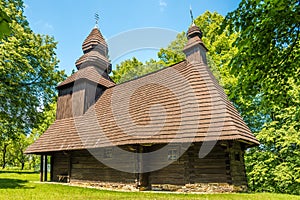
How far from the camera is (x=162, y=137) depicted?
31.9ft

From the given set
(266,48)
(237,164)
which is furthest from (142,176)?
(266,48)

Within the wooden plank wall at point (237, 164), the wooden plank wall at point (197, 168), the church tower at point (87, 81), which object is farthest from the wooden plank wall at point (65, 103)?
the wooden plank wall at point (237, 164)

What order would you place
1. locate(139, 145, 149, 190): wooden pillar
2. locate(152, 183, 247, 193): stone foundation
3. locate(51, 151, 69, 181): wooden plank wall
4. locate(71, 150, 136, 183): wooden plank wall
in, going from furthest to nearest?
locate(51, 151, 69, 181): wooden plank wall, locate(71, 150, 136, 183): wooden plank wall, locate(139, 145, 149, 190): wooden pillar, locate(152, 183, 247, 193): stone foundation

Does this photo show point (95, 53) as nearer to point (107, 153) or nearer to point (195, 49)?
point (195, 49)

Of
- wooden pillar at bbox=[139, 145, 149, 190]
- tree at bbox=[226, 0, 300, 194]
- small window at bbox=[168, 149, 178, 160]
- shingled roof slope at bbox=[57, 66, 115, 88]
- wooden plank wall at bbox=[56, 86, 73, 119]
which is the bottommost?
wooden pillar at bbox=[139, 145, 149, 190]

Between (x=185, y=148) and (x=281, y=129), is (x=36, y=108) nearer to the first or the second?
(x=185, y=148)

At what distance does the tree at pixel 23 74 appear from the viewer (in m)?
12.0

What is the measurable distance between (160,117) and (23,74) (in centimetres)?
782

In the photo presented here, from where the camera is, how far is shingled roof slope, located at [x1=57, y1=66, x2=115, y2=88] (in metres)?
16.1

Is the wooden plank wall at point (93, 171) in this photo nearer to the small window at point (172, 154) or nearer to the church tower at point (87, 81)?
the small window at point (172, 154)

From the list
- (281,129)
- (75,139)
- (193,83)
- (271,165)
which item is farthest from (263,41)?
(271,165)

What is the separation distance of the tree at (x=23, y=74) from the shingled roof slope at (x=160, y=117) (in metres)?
2.01

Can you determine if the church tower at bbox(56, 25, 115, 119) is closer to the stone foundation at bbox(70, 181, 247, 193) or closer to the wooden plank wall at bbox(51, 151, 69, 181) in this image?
the wooden plank wall at bbox(51, 151, 69, 181)


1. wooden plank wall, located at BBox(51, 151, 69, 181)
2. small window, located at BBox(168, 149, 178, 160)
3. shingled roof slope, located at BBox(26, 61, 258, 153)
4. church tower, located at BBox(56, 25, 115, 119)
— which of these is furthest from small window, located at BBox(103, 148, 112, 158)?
church tower, located at BBox(56, 25, 115, 119)
